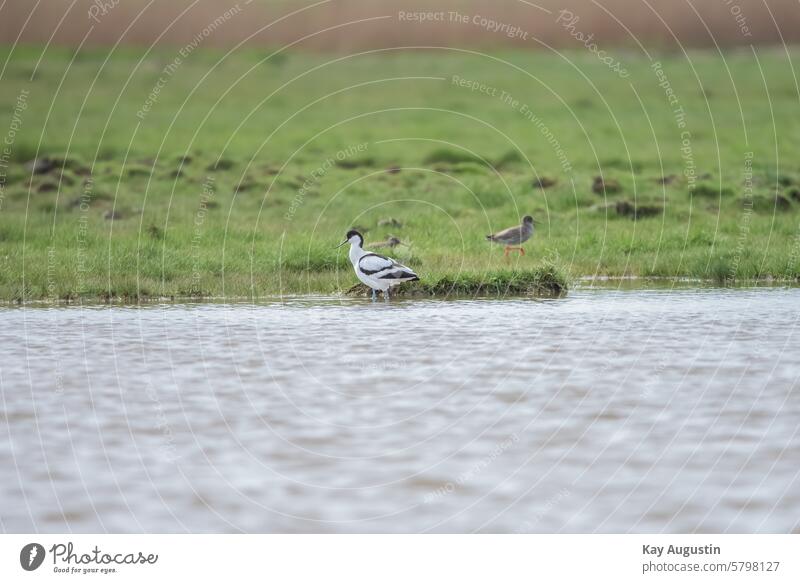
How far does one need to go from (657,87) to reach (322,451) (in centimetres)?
4312

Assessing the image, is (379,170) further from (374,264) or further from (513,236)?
(374,264)

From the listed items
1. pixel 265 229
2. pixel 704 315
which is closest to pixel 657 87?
pixel 265 229

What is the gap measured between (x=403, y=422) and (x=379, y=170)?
2403 cm

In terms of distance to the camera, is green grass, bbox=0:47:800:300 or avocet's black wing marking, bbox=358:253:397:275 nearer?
avocet's black wing marking, bbox=358:253:397:275

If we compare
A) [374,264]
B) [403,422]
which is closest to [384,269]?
[374,264]

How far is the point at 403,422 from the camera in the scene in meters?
10.5

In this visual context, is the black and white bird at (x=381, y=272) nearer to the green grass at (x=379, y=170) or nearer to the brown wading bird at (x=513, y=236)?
the green grass at (x=379, y=170)

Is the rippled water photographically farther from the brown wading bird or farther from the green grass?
the brown wading bird

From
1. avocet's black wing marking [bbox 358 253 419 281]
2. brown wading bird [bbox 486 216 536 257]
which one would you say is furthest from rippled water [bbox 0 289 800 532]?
brown wading bird [bbox 486 216 536 257]

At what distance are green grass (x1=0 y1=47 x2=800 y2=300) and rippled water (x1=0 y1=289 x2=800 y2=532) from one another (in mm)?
4704

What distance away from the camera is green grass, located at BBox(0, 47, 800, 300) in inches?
849

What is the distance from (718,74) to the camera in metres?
52.9

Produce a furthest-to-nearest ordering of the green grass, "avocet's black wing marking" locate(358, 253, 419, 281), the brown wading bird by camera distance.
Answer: the brown wading bird, the green grass, "avocet's black wing marking" locate(358, 253, 419, 281)

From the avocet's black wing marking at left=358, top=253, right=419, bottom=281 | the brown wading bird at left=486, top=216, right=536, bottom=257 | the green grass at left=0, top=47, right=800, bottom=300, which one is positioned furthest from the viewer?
the brown wading bird at left=486, top=216, right=536, bottom=257
